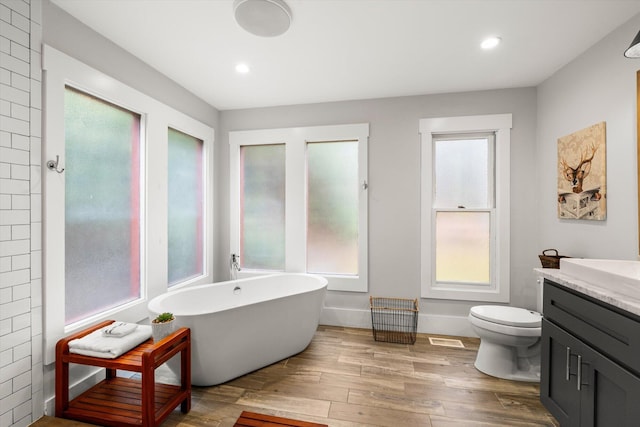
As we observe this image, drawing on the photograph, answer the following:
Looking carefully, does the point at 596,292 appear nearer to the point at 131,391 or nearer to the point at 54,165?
the point at 131,391

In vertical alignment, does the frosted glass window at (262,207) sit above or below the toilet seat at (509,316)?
above

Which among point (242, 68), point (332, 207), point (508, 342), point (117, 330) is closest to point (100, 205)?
point (117, 330)

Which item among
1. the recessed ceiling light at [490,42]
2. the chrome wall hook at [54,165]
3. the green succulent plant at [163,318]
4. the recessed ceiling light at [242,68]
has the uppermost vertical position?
the recessed ceiling light at [242,68]

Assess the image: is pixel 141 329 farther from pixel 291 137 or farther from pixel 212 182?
pixel 291 137

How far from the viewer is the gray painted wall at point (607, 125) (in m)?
1.86

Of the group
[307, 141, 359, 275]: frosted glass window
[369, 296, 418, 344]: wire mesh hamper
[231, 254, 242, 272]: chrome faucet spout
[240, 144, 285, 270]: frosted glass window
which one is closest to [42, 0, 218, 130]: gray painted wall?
[240, 144, 285, 270]: frosted glass window

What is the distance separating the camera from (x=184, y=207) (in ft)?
10.1

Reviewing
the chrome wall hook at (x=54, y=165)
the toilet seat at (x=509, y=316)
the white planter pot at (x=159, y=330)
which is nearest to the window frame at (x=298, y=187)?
the toilet seat at (x=509, y=316)

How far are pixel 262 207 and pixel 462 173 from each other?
2.36m

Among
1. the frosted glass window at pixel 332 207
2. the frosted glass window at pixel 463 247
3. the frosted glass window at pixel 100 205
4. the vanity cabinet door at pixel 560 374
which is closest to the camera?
the vanity cabinet door at pixel 560 374

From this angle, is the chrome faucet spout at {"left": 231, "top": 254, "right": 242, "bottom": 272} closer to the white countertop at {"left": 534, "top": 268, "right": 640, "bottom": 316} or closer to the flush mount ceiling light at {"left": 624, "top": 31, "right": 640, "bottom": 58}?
the white countertop at {"left": 534, "top": 268, "right": 640, "bottom": 316}

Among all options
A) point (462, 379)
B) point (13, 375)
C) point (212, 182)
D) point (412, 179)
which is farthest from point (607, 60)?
point (13, 375)

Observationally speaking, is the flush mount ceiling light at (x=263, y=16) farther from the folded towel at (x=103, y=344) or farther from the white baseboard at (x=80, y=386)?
the white baseboard at (x=80, y=386)

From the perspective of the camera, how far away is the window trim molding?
2.95 meters
